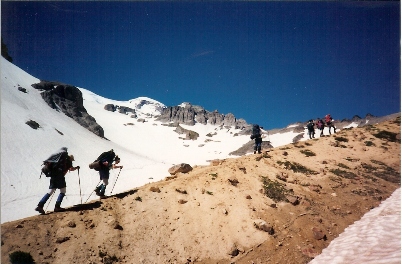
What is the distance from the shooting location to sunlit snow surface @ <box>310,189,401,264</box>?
667cm

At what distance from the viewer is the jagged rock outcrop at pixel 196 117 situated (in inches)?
6688

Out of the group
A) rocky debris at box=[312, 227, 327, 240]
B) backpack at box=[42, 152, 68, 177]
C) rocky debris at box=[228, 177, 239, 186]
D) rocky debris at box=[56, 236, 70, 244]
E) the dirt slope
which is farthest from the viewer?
rocky debris at box=[228, 177, 239, 186]

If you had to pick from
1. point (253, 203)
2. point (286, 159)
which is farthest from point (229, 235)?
point (286, 159)

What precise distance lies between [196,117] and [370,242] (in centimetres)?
17301

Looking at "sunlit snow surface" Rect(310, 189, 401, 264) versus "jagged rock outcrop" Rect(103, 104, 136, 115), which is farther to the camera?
"jagged rock outcrop" Rect(103, 104, 136, 115)

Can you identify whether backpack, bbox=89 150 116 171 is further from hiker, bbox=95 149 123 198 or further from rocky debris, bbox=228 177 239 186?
rocky debris, bbox=228 177 239 186

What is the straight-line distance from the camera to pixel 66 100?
7431 centimetres

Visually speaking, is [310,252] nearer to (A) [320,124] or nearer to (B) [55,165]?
(B) [55,165]

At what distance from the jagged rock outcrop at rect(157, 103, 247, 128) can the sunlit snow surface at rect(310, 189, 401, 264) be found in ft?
509

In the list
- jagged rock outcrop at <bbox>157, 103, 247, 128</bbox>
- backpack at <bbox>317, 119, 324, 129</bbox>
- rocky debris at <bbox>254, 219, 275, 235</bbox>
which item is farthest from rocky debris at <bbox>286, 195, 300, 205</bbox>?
jagged rock outcrop at <bbox>157, 103, 247, 128</bbox>

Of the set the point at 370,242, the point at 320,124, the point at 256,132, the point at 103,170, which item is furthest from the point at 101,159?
the point at 320,124

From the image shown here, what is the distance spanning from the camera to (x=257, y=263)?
746cm

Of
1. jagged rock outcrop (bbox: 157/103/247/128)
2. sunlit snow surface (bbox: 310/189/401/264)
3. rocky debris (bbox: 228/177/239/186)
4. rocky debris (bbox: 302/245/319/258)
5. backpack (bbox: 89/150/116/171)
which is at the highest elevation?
jagged rock outcrop (bbox: 157/103/247/128)

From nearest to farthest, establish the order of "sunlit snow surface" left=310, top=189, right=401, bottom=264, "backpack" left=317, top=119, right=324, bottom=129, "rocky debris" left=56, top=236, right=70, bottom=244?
"sunlit snow surface" left=310, top=189, right=401, bottom=264
"rocky debris" left=56, top=236, right=70, bottom=244
"backpack" left=317, top=119, right=324, bottom=129
